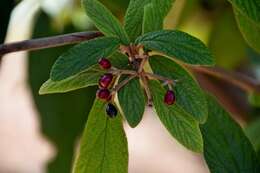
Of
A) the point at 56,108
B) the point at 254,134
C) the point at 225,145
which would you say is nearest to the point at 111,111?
the point at 225,145

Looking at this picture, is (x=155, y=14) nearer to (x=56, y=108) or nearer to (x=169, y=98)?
(x=169, y=98)

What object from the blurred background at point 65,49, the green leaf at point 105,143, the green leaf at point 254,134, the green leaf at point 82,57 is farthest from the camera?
the blurred background at point 65,49

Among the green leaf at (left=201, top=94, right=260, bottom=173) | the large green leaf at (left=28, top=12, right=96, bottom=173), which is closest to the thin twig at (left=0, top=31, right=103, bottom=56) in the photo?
the green leaf at (left=201, top=94, right=260, bottom=173)

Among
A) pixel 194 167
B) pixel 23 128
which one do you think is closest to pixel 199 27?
pixel 194 167

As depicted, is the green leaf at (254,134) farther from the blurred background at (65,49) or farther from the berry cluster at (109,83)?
the berry cluster at (109,83)

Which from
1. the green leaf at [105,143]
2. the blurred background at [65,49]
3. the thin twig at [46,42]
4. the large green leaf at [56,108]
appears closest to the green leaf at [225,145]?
the green leaf at [105,143]
